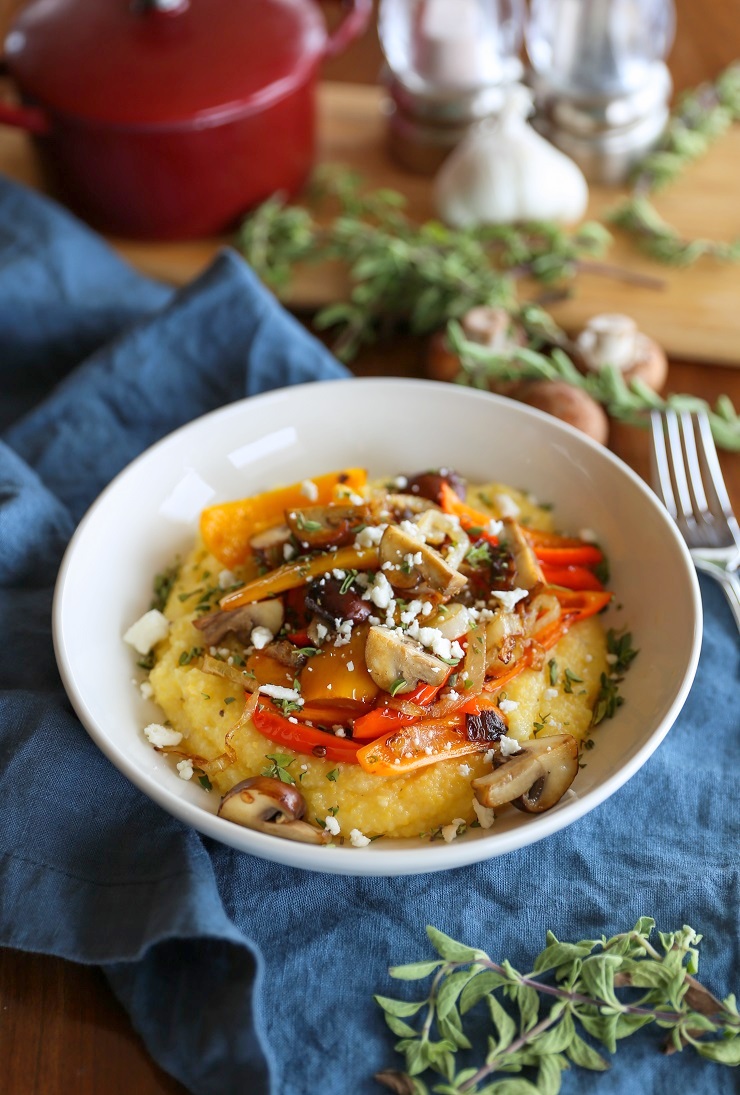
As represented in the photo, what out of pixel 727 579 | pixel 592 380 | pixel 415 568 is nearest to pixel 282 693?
pixel 415 568

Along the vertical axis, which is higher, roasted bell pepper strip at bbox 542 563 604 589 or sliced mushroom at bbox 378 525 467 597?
sliced mushroom at bbox 378 525 467 597

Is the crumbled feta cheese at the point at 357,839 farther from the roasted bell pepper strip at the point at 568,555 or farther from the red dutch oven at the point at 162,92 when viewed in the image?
the red dutch oven at the point at 162,92

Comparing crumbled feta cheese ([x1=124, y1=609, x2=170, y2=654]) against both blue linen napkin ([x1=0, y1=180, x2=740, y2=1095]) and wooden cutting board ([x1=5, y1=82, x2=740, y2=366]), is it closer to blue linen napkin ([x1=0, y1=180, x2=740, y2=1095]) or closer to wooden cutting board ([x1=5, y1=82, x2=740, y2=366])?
blue linen napkin ([x1=0, y1=180, x2=740, y2=1095])

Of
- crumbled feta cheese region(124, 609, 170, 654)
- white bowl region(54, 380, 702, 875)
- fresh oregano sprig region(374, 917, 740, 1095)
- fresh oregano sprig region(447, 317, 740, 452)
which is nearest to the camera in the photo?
fresh oregano sprig region(374, 917, 740, 1095)

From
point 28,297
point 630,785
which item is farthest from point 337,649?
point 28,297

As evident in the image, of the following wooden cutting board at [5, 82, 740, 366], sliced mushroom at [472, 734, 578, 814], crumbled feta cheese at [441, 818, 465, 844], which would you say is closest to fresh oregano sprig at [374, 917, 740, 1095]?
crumbled feta cheese at [441, 818, 465, 844]

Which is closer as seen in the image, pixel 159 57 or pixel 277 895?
pixel 277 895

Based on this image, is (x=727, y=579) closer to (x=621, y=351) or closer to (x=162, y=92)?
(x=621, y=351)

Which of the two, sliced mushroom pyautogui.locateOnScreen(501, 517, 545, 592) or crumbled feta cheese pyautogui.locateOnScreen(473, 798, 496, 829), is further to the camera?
sliced mushroom pyautogui.locateOnScreen(501, 517, 545, 592)
